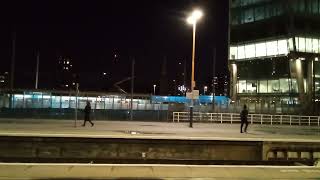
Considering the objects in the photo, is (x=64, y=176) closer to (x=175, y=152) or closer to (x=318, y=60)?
(x=175, y=152)

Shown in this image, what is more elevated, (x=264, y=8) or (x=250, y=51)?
(x=264, y=8)

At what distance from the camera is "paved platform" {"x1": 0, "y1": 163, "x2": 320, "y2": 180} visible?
1483 cm

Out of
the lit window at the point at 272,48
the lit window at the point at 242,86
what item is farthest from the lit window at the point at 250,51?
the lit window at the point at 242,86

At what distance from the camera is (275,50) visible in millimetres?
76438

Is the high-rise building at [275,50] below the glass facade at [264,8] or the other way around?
below

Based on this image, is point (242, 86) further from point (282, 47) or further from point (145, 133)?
point (145, 133)

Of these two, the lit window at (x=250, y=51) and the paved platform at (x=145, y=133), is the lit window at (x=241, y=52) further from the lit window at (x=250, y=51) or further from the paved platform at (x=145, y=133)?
the paved platform at (x=145, y=133)

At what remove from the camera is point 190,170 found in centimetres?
1627

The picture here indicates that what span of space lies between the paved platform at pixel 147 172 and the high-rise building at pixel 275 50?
5402 cm

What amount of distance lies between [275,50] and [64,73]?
55.5 metres

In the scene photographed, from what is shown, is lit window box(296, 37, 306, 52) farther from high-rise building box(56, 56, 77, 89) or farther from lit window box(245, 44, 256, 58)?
high-rise building box(56, 56, 77, 89)

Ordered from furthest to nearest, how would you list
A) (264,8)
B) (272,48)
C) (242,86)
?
(242,86) < (264,8) < (272,48)

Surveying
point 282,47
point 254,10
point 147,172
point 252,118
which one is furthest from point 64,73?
point 147,172

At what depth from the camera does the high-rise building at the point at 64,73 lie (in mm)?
107500
